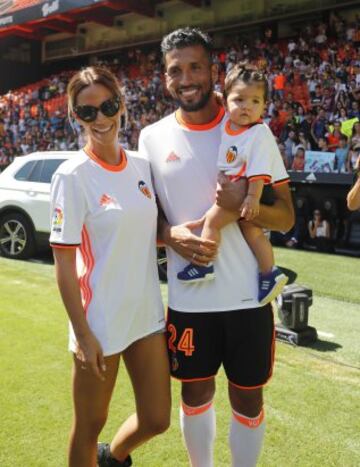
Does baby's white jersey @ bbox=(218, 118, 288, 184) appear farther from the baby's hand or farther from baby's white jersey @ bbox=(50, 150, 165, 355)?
baby's white jersey @ bbox=(50, 150, 165, 355)

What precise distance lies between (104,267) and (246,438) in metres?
1.00

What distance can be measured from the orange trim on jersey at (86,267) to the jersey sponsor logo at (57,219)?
0.10m

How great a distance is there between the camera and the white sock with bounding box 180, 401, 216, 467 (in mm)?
2359

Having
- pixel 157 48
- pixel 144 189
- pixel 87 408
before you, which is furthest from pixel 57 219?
pixel 157 48

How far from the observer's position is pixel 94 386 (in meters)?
2.05

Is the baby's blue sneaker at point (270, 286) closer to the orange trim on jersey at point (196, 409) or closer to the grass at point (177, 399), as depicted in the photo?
the orange trim on jersey at point (196, 409)

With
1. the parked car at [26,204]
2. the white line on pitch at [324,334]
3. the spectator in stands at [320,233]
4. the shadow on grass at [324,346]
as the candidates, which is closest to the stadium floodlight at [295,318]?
the shadow on grass at [324,346]

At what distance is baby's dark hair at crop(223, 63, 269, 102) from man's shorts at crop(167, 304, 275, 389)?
3.15 feet

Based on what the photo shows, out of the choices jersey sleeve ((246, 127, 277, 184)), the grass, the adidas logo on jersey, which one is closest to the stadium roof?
the grass

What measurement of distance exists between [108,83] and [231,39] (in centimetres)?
1921

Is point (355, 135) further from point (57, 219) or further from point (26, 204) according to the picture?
point (57, 219)

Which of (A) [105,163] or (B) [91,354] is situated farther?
(A) [105,163]

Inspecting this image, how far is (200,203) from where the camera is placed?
2312 mm

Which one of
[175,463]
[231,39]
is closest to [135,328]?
[175,463]
